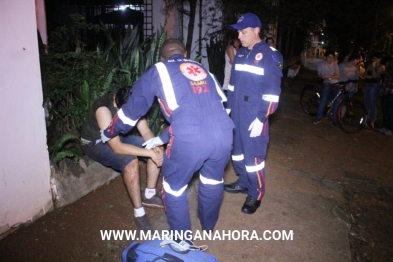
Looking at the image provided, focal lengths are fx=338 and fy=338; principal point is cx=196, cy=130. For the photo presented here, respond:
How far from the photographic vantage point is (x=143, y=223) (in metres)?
3.26

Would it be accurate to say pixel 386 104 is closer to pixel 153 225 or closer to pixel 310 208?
pixel 310 208

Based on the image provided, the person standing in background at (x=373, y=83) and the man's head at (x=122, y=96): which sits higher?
the man's head at (x=122, y=96)

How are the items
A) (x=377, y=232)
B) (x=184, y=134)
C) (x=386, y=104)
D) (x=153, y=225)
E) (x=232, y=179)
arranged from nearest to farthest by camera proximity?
(x=184, y=134), (x=153, y=225), (x=377, y=232), (x=232, y=179), (x=386, y=104)

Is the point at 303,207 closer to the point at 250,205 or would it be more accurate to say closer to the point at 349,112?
the point at 250,205

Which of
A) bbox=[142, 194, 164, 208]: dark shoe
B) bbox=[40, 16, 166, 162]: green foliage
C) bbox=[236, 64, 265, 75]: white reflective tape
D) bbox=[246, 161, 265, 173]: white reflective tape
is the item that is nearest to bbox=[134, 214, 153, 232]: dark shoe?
bbox=[142, 194, 164, 208]: dark shoe

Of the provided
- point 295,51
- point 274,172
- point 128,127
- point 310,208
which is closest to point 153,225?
point 128,127

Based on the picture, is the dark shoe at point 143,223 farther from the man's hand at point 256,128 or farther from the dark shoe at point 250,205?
the man's hand at point 256,128

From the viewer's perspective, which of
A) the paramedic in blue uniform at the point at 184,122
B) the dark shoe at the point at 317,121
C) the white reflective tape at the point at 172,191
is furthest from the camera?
the dark shoe at the point at 317,121

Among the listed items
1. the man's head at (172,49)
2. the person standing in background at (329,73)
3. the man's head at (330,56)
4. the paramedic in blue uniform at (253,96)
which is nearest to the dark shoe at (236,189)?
the paramedic in blue uniform at (253,96)

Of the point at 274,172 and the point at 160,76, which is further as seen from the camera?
the point at 274,172

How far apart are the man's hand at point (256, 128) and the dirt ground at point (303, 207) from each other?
920 millimetres

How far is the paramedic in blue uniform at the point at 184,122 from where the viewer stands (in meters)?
2.56

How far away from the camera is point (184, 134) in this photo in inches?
100.0

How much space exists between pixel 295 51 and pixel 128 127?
20.3 metres
